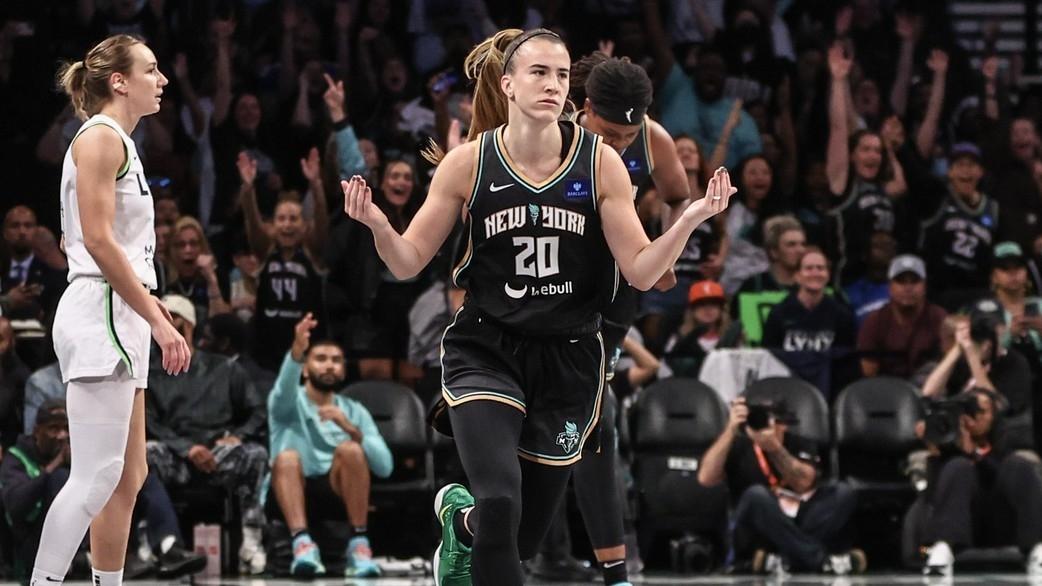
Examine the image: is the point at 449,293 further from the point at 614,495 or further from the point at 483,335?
the point at 483,335

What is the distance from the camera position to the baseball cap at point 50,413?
920 cm

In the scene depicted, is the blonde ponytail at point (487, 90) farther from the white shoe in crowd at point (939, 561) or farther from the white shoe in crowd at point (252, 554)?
the white shoe in crowd at point (939, 561)

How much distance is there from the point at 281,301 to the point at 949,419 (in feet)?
13.7

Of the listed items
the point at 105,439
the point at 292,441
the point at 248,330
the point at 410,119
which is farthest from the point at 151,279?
the point at 410,119

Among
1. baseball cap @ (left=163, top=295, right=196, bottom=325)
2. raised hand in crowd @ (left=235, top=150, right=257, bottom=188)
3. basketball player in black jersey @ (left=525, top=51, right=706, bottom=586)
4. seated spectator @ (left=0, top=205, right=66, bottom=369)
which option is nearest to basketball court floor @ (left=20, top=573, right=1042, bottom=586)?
baseball cap @ (left=163, top=295, right=196, bottom=325)

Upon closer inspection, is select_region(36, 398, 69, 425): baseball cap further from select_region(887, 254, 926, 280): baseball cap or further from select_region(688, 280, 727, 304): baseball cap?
select_region(887, 254, 926, 280): baseball cap

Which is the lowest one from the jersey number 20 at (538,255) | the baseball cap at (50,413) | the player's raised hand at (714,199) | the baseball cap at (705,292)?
the baseball cap at (50,413)

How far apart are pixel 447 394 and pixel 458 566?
830 mm

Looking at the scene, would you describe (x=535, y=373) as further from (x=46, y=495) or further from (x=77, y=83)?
(x=46, y=495)

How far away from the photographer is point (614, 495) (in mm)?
6449

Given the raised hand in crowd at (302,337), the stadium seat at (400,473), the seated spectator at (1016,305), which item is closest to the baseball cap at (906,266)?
the seated spectator at (1016,305)

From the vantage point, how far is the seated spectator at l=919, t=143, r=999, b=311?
38.8 ft

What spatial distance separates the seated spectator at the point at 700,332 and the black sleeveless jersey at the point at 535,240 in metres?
5.31

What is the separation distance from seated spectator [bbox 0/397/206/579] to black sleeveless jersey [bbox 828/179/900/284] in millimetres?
5067
